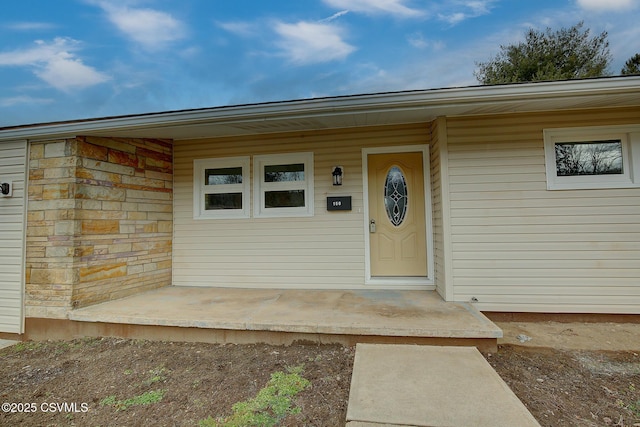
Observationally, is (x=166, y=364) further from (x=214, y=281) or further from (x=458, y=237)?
(x=458, y=237)

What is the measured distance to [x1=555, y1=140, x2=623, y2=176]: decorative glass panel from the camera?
3243 mm

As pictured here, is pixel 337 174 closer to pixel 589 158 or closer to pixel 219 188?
pixel 219 188

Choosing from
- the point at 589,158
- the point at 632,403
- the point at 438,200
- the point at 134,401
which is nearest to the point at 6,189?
the point at 134,401

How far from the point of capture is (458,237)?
336cm

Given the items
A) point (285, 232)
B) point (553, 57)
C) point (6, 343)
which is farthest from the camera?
point (553, 57)

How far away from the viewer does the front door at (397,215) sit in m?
3.96

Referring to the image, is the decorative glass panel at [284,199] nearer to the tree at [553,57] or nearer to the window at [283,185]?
the window at [283,185]

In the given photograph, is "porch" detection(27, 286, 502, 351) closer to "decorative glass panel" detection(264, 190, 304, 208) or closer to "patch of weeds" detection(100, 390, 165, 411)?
"patch of weeds" detection(100, 390, 165, 411)

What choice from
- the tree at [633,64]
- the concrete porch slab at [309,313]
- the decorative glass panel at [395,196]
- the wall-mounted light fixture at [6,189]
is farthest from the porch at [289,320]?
the tree at [633,64]

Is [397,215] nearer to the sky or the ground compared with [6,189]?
nearer to the ground

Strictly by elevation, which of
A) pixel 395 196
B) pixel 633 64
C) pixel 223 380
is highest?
pixel 633 64

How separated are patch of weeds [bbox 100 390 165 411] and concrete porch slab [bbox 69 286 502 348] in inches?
30.6

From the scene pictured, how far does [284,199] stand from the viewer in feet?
13.9

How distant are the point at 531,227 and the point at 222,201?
13.4ft
